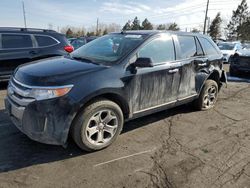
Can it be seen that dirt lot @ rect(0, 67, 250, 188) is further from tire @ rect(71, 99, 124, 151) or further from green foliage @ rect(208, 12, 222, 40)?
green foliage @ rect(208, 12, 222, 40)

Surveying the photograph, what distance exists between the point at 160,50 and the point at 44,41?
4.53 metres

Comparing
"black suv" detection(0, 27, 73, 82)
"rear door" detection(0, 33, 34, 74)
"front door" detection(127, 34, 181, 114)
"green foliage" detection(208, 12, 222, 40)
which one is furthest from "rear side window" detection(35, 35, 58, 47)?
"green foliage" detection(208, 12, 222, 40)

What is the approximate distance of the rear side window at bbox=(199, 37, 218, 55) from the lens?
217 inches

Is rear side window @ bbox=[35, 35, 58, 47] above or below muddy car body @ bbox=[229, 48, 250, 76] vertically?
above

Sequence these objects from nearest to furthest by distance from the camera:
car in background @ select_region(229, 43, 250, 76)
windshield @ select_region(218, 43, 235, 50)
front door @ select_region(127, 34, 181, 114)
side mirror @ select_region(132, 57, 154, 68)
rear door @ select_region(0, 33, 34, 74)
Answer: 1. side mirror @ select_region(132, 57, 154, 68)
2. front door @ select_region(127, 34, 181, 114)
3. rear door @ select_region(0, 33, 34, 74)
4. car in background @ select_region(229, 43, 250, 76)
5. windshield @ select_region(218, 43, 235, 50)

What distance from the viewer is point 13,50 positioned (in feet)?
23.4

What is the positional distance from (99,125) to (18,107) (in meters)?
1.12

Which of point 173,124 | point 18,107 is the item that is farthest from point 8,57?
point 173,124

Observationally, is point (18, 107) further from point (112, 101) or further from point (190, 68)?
point (190, 68)

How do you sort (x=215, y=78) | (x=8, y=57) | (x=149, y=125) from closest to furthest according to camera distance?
(x=149, y=125)
(x=215, y=78)
(x=8, y=57)

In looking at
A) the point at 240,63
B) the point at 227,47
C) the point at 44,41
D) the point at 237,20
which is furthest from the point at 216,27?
the point at 44,41

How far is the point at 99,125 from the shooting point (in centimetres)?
365

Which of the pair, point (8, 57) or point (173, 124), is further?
point (8, 57)

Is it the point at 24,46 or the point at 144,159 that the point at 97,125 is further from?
the point at 24,46
